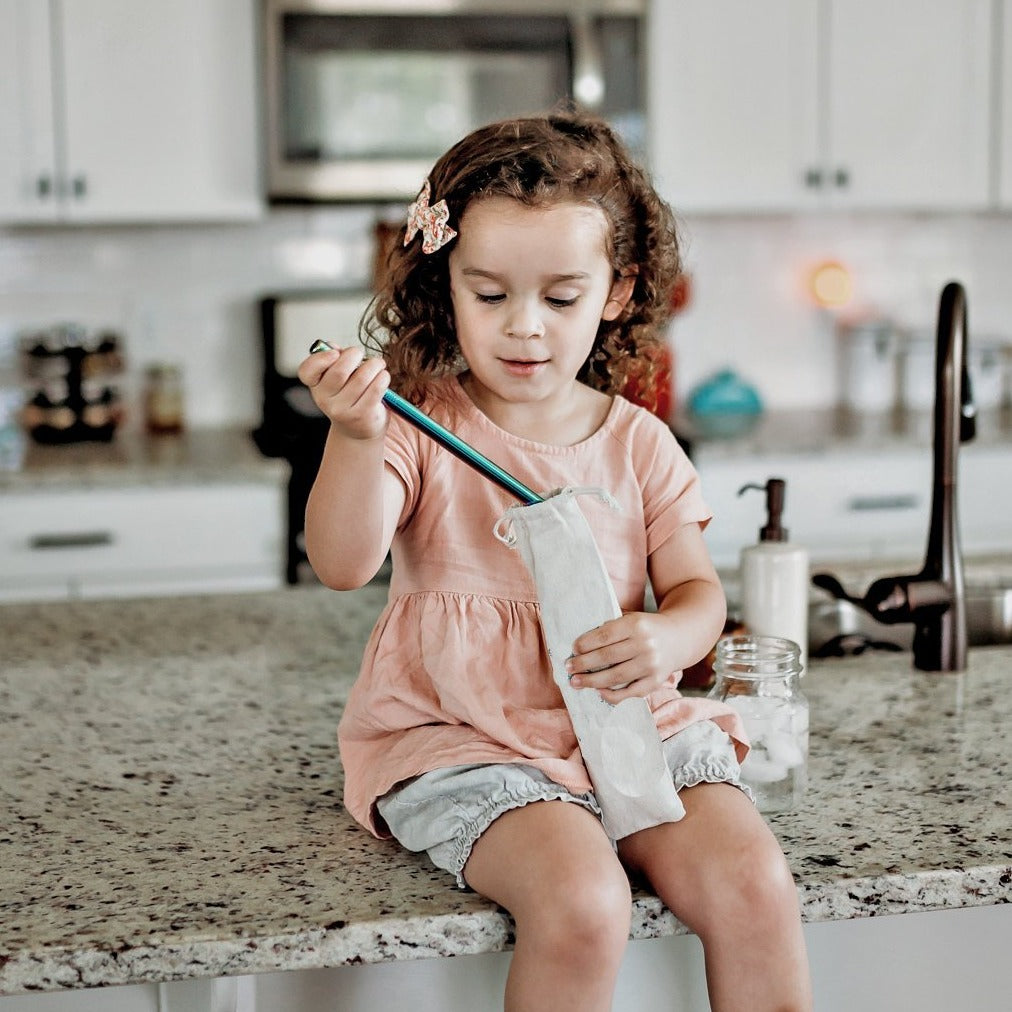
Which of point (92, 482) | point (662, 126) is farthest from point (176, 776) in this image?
point (662, 126)

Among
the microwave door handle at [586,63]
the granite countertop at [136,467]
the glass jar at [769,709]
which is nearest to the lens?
the glass jar at [769,709]

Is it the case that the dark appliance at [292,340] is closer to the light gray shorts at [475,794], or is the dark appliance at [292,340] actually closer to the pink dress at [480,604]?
the pink dress at [480,604]

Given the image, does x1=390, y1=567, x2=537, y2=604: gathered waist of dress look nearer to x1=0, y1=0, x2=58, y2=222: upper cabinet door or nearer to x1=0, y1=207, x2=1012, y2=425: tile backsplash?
x1=0, y1=0, x2=58, y2=222: upper cabinet door

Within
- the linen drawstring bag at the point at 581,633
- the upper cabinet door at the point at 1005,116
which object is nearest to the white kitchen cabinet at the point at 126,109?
the upper cabinet door at the point at 1005,116

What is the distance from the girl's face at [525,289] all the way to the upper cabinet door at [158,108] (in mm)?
2198

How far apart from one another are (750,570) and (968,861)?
1.45 feet

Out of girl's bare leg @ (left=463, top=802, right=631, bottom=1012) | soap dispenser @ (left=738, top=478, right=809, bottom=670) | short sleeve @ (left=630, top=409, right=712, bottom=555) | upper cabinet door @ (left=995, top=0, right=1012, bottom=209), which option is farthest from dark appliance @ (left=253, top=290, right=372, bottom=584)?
girl's bare leg @ (left=463, top=802, right=631, bottom=1012)

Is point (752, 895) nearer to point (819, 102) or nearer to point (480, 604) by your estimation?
point (480, 604)

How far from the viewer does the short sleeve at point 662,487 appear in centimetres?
116

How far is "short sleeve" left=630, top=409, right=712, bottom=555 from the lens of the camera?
116 centimetres

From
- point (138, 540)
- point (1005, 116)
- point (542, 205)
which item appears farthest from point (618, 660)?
point (1005, 116)

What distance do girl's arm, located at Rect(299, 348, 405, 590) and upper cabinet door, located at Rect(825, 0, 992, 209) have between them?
260 cm

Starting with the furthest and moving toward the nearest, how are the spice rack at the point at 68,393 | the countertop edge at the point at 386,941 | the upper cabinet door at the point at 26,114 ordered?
the spice rack at the point at 68,393 < the upper cabinet door at the point at 26,114 < the countertop edge at the point at 386,941

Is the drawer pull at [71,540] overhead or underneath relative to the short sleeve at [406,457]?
underneath
